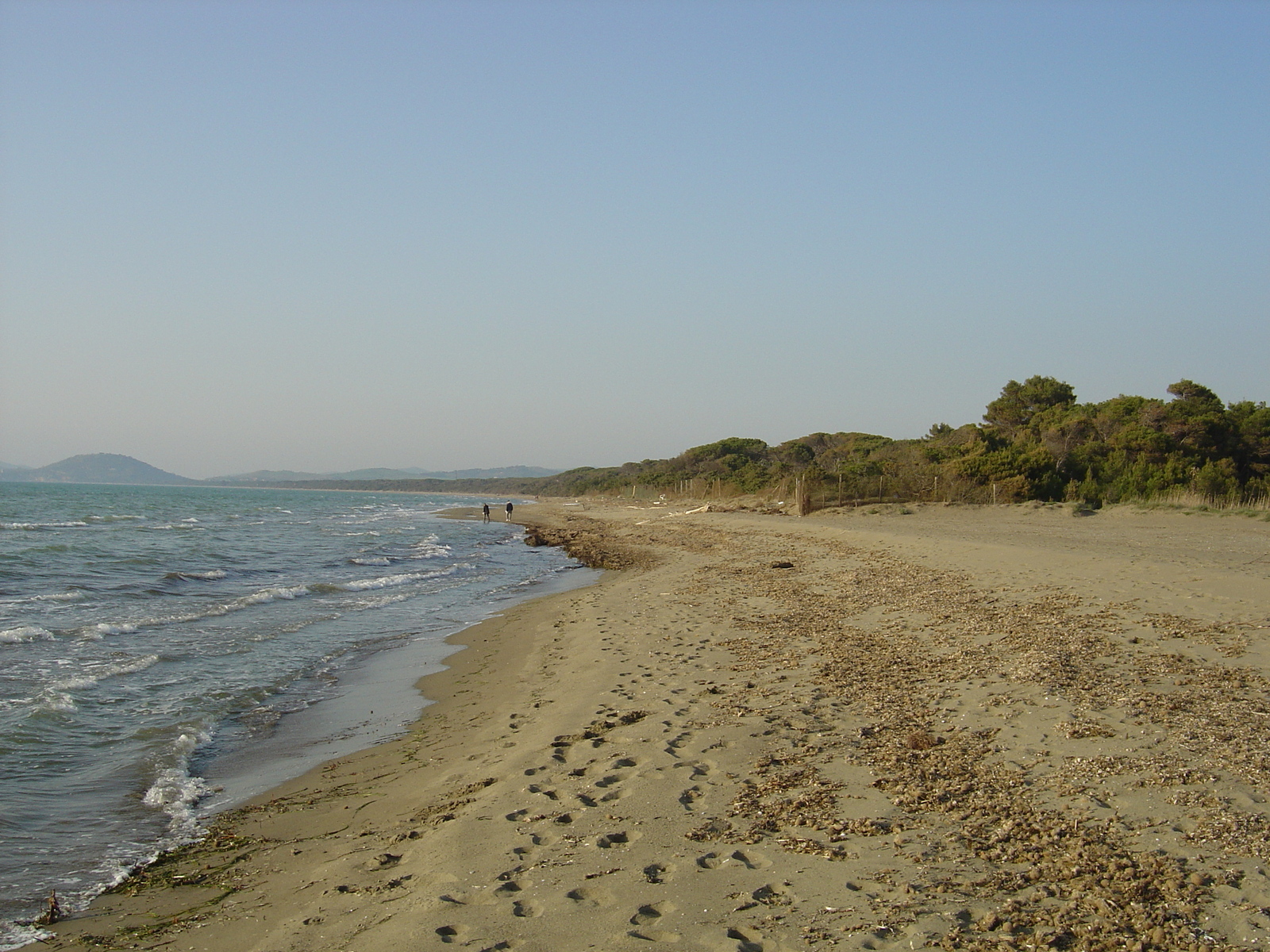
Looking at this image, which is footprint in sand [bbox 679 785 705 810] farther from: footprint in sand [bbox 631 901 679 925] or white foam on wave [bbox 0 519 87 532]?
white foam on wave [bbox 0 519 87 532]

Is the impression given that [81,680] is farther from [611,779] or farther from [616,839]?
[616,839]

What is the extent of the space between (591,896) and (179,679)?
7579 mm

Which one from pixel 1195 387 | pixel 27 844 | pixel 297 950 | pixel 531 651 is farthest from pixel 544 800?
pixel 1195 387

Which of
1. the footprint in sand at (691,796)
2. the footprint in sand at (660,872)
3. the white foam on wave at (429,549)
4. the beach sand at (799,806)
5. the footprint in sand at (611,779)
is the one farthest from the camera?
the white foam on wave at (429,549)

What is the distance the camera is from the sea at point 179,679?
5.15 m

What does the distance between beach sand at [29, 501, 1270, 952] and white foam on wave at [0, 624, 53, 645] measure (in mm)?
6324

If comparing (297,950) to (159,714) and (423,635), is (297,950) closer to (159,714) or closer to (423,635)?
(159,714)

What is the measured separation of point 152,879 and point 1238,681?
7645 millimetres

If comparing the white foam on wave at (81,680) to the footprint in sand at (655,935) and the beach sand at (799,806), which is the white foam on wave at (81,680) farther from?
the footprint in sand at (655,935)

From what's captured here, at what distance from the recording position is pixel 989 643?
7.96 metres

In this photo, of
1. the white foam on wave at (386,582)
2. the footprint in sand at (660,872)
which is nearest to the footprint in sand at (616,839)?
the footprint in sand at (660,872)

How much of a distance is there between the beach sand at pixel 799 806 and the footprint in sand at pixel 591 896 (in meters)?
0.02

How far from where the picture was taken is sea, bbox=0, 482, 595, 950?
5.15m

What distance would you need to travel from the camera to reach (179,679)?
359 inches
